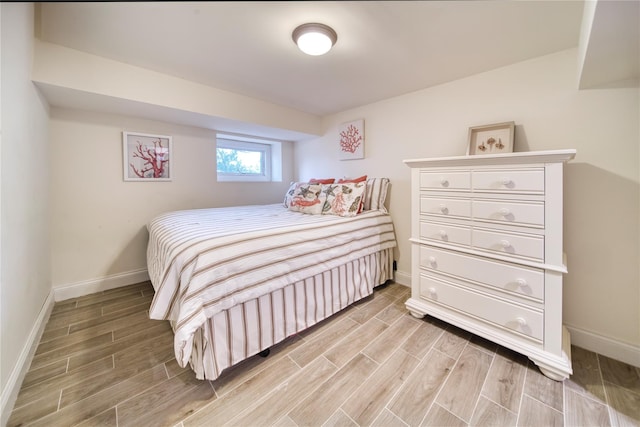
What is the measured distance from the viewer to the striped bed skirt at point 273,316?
1.30 meters

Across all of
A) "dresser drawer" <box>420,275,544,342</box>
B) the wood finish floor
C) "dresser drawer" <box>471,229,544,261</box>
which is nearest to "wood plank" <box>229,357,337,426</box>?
the wood finish floor

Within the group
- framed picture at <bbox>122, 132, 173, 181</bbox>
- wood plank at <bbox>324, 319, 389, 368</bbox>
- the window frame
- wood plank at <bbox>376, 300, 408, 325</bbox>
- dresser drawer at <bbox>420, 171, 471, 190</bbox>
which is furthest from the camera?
the window frame

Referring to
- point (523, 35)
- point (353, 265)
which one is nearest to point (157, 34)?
point (353, 265)

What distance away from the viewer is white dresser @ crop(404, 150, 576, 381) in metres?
1.37

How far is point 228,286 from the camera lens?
1323 millimetres

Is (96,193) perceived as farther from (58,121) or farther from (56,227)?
(58,121)

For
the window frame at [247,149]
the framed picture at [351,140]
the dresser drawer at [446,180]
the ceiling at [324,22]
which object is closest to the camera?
the ceiling at [324,22]

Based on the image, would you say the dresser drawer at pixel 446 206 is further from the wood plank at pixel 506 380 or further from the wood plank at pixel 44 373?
the wood plank at pixel 44 373

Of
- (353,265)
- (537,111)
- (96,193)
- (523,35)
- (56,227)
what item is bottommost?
(353,265)

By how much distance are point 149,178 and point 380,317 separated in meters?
2.65

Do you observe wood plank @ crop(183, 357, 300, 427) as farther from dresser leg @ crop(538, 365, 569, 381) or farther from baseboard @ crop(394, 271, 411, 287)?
baseboard @ crop(394, 271, 411, 287)

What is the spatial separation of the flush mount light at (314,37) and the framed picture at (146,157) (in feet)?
6.35

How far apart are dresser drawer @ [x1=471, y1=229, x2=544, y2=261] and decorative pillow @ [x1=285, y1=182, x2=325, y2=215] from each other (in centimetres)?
136

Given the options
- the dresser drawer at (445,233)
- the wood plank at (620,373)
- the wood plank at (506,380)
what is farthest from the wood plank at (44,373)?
the wood plank at (620,373)
